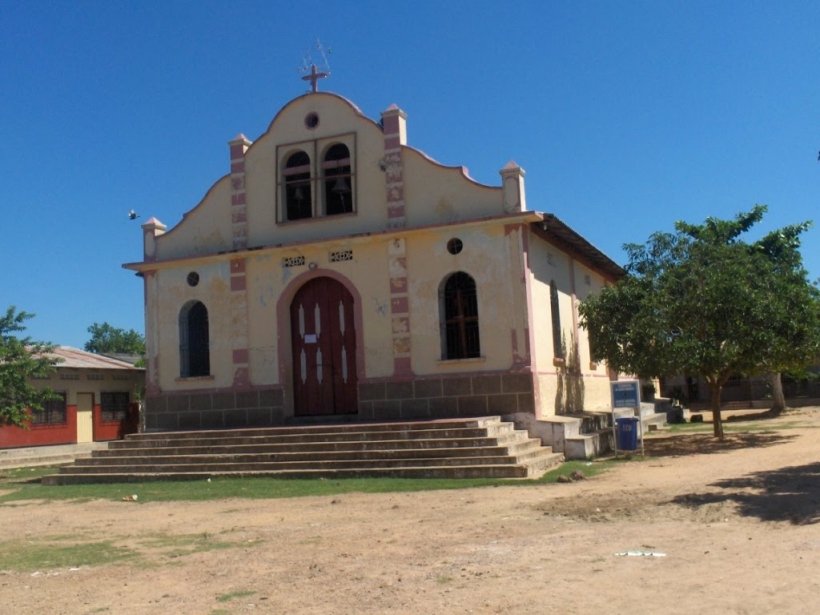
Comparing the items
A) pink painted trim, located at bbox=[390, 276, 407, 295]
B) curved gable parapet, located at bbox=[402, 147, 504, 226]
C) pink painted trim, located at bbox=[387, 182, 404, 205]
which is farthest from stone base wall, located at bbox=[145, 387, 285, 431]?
curved gable parapet, located at bbox=[402, 147, 504, 226]

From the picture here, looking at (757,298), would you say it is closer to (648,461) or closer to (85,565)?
(648,461)

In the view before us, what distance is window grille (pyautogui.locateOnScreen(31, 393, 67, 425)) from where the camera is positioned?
28.4 meters

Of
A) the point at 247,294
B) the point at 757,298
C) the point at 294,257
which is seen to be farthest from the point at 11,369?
the point at 757,298

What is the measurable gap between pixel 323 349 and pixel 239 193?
414 cm

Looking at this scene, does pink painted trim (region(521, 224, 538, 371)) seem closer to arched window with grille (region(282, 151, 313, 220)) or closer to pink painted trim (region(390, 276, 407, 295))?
pink painted trim (region(390, 276, 407, 295))

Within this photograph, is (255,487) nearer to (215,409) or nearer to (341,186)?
(215,409)

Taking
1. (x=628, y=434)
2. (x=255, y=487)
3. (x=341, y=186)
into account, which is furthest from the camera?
(x=341, y=186)

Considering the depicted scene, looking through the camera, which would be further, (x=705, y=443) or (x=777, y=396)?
(x=777, y=396)

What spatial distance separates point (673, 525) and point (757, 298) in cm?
987

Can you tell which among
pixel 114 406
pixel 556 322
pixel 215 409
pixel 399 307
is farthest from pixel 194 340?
pixel 114 406

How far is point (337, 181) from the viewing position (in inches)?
749

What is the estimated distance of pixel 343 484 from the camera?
14.1 metres

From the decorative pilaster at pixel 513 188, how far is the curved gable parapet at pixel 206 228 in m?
6.57

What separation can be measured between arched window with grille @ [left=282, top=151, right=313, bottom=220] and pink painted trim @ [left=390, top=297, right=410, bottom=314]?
119 inches
